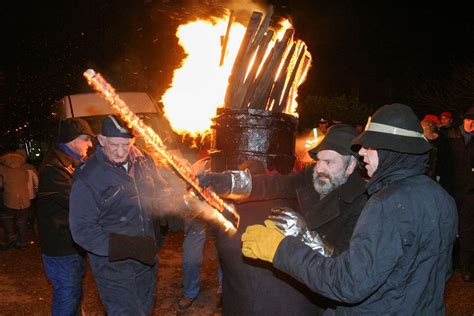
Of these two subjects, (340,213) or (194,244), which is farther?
(194,244)

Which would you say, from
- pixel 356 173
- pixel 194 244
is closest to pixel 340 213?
pixel 356 173

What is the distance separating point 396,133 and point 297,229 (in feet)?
2.69

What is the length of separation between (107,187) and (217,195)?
98cm

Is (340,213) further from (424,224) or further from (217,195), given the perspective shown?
(217,195)

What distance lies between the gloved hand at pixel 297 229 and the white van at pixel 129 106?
5.36 m

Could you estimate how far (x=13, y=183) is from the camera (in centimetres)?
891

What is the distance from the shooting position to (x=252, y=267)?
9.39 feet

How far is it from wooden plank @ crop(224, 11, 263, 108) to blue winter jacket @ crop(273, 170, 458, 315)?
176 centimetres

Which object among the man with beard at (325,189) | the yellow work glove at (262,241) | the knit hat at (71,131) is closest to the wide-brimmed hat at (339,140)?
the man with beard at (325,189)

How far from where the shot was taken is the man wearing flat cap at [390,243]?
7.26 feet

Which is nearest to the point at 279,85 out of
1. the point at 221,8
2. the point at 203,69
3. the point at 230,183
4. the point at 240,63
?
the point at 240,63

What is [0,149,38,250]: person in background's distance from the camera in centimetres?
884

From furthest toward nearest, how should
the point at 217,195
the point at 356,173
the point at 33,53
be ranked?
the point at 33,53 < the point at 217,195 < the point at 356,173

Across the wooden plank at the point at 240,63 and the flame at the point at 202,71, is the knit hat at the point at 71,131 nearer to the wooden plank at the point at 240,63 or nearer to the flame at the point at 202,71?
the flame at the point at 202,71
